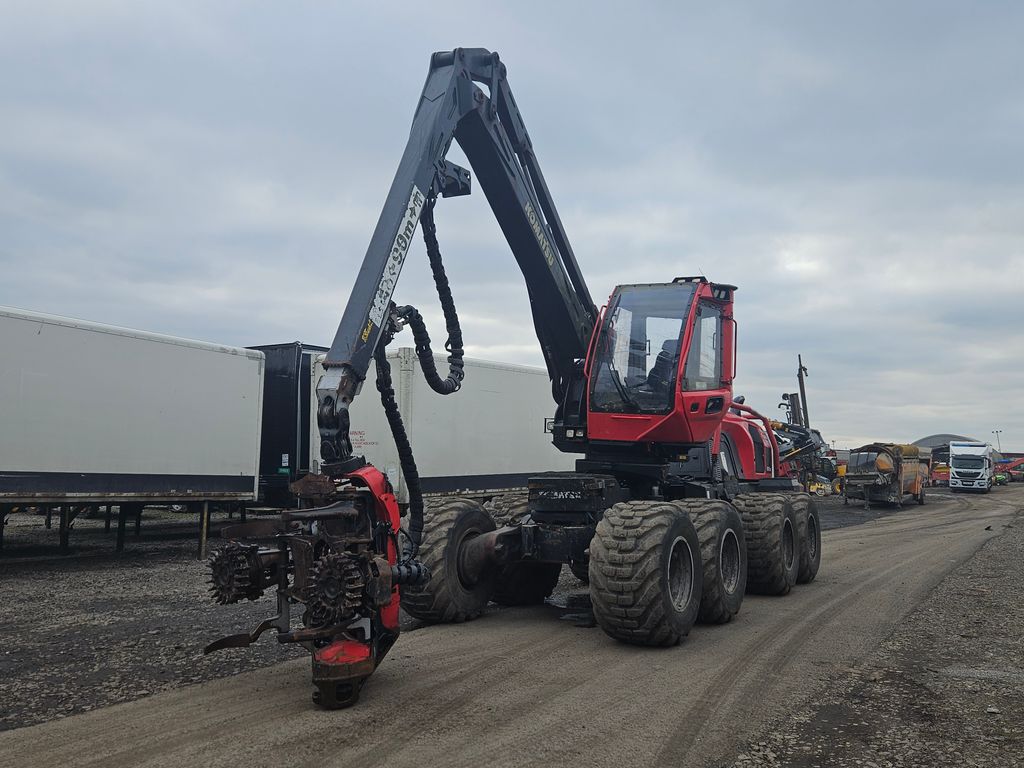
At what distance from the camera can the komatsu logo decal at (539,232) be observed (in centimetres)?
918

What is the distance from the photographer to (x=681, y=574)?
26.4 ft

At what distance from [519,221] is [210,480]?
892cm

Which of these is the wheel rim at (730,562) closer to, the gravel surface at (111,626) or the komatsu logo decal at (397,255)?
the gravel surface at (111,626)

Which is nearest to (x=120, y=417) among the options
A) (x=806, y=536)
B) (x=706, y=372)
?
(x=706, y=372)

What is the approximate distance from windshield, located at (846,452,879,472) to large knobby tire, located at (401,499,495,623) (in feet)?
96.6

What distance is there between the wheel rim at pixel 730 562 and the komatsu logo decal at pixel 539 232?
358 centimetres

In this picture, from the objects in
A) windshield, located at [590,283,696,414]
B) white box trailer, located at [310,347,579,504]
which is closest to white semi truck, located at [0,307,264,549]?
white box trailer, located at [310,347,579,504]

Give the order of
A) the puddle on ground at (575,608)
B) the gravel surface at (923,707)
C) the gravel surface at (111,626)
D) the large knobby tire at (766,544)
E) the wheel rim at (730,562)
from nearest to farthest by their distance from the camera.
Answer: the gravel surface at (923,707), the gravel surface at (111,626), the puddle on ground at (575,608), the wheel rim at (730,562), the large knobby tire at (766,544)

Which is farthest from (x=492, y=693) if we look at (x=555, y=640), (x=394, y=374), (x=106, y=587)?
(x=394, y=374)

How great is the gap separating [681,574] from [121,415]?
10.0 meters

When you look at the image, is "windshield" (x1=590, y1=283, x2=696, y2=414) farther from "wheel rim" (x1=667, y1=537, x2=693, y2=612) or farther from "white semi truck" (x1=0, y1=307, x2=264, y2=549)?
"white semi truck" (x1=0, y1=307, x2=264, y2=549)

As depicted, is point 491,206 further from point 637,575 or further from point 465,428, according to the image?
point 465,428

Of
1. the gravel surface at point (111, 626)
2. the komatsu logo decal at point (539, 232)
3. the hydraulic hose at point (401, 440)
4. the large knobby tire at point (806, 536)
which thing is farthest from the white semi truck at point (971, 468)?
the hydraulic hose at point (401, 440)

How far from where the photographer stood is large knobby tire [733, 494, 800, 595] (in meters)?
10.5
